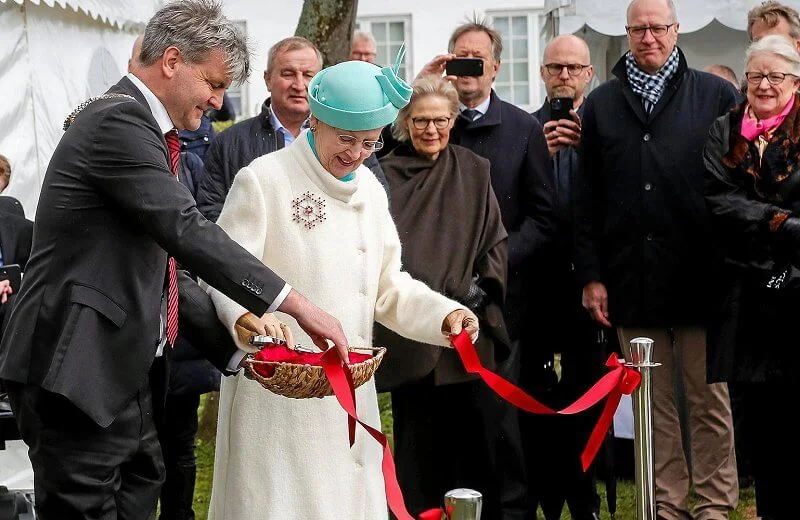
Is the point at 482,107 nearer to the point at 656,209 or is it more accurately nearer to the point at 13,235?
the point at 656,209

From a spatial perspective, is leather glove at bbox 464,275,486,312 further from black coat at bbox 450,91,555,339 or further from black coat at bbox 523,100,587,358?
black coat at bbox 523,100,587,358

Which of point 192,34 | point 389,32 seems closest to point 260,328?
point 192,34

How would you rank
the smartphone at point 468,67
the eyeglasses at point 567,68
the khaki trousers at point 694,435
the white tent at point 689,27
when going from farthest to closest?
the white tent at point 689,27
the eyeglasses at point 567,68
the smartphone at point 468,67
the khaki trousers at point 694,435

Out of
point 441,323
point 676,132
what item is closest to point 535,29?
point 676,132

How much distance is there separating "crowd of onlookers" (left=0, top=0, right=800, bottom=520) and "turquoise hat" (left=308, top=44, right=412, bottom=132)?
1.43m

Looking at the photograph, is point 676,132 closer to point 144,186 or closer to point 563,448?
point 563,448

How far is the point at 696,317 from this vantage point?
6176 mm

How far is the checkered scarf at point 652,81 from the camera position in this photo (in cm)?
628

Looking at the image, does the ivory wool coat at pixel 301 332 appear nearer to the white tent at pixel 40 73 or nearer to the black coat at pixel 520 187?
the black coat at pixel 520 187

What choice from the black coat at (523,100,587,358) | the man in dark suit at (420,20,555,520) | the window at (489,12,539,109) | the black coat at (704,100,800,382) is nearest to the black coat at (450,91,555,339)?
the man in dark suit at (420,20,555,520)

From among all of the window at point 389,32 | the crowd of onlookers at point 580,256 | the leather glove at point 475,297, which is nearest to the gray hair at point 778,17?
the crowd of onlookers at point 580,256

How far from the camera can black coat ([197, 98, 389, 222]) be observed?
6090 mm

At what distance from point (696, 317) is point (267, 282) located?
2.96 meters

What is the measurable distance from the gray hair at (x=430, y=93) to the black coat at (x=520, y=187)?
0.37 meters
